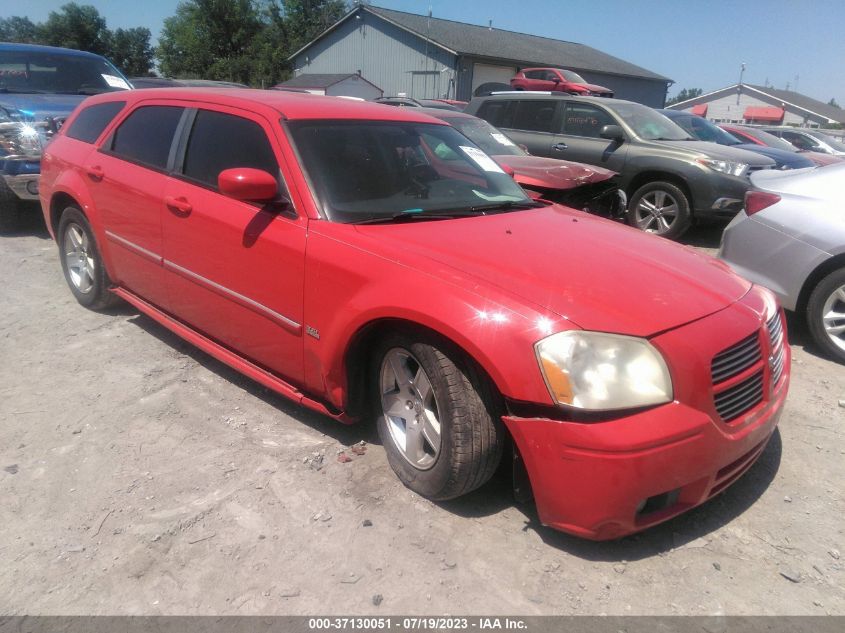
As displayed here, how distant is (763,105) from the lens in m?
58.6

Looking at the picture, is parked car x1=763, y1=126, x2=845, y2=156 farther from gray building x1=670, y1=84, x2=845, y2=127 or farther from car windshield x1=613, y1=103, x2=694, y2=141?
gray building x1=670, y1=84, x2=845, y2=127

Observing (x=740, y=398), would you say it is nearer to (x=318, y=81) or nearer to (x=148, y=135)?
(x=148, y=135)

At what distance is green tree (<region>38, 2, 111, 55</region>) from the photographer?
180 feet

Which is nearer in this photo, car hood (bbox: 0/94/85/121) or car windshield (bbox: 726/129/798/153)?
car hood (bbox: 0/94/85/121)

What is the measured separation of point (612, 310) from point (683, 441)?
511 mm

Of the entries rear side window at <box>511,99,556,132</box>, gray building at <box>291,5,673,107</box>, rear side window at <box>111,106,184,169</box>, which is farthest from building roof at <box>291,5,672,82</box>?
rear side window at <box>111,106,184,169</box>

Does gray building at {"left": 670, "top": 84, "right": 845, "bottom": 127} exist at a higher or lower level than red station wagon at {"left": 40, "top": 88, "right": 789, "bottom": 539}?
higher

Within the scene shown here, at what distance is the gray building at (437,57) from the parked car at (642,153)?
70.0 feet

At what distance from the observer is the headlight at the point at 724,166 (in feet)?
24.0

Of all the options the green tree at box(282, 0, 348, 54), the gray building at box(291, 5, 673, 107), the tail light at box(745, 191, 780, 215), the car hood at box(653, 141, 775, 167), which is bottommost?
the tail light at box(745, 191, 780, 215)

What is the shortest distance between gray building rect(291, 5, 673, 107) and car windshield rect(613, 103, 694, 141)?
860 inches

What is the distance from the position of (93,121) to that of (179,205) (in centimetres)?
168

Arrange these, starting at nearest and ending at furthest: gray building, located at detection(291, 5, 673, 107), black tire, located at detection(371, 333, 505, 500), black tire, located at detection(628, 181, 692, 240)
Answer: black tire, located at detection(371, 333, 505, 500) < black tire, located at detection(628, 181, 692, 240) < gray building, located at detection(291, 5, 673, 107)

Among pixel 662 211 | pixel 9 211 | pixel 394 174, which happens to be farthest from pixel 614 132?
pixel 9 211
